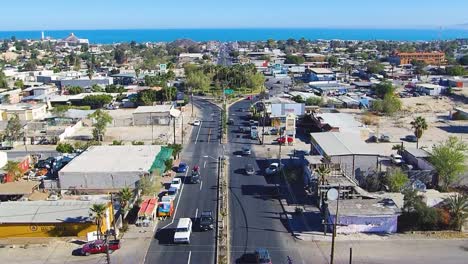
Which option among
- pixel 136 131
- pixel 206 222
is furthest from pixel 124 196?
pixel 136 131

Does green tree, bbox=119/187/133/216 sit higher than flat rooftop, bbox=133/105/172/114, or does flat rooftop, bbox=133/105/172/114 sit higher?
flat rooftop, bbox=133/105/172/114

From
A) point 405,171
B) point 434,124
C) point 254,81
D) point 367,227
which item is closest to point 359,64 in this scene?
point 254,81

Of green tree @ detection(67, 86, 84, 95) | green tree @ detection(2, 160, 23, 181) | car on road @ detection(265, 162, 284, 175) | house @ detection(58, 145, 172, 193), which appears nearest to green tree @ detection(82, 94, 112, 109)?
green tree @ detection(67, 86, 84, 95)

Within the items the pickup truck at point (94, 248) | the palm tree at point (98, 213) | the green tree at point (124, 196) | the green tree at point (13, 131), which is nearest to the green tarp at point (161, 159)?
the green tree at point (124, 196)

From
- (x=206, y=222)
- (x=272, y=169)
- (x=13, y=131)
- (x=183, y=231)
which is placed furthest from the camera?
(x=13, y=131)

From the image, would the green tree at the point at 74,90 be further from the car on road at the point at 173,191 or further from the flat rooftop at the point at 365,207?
the flat rooftop at the point at 365,207

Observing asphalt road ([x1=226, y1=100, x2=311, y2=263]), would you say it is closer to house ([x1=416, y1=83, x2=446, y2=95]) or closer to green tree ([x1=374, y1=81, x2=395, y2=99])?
green tree ([x1=374, y1=81, x2=395, y2=99])

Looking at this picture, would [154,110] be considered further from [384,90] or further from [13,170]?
[384,90]
